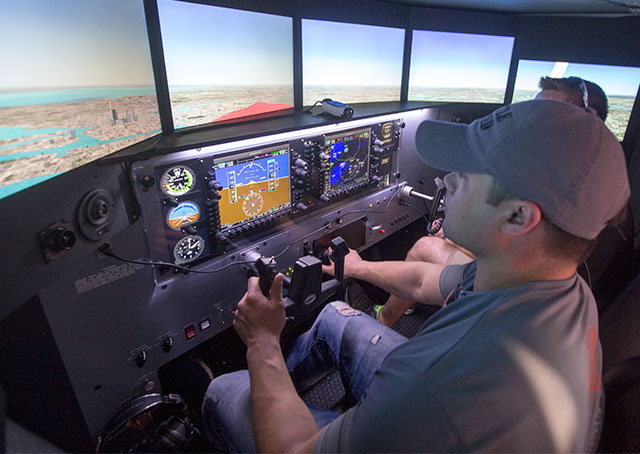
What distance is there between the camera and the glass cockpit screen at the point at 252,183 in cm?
159

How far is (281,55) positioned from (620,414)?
191 cm

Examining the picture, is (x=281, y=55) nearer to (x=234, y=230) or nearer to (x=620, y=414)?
(x=234, y=230)

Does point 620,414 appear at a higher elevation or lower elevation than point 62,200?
lower

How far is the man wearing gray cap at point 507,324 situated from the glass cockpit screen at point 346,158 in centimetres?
100

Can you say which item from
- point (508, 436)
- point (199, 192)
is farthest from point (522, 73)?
point (508, 436)

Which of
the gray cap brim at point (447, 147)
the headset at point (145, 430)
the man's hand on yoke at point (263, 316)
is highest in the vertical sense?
the gray cap brim at point (447, 147)

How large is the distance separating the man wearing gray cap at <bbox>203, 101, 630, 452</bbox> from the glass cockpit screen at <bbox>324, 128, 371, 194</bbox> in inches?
39.5

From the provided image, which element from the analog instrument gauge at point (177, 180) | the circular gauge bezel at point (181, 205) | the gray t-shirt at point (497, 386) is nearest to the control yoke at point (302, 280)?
the circular gauge bezel at point (181, 205)

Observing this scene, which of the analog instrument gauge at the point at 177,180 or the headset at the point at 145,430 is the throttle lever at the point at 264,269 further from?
the headset at the point at 145,430

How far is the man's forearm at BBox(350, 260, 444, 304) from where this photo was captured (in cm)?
160

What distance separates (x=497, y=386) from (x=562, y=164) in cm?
44

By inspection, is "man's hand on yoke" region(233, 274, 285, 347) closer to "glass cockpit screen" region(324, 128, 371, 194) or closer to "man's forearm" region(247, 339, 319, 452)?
"man's forearm" region(247, 339, 319, 452)

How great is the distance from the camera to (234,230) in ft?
5.52

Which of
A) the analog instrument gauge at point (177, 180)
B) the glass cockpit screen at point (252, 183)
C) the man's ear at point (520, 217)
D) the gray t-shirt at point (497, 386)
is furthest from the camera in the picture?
the glass cockpit screen at point (252, 183)
